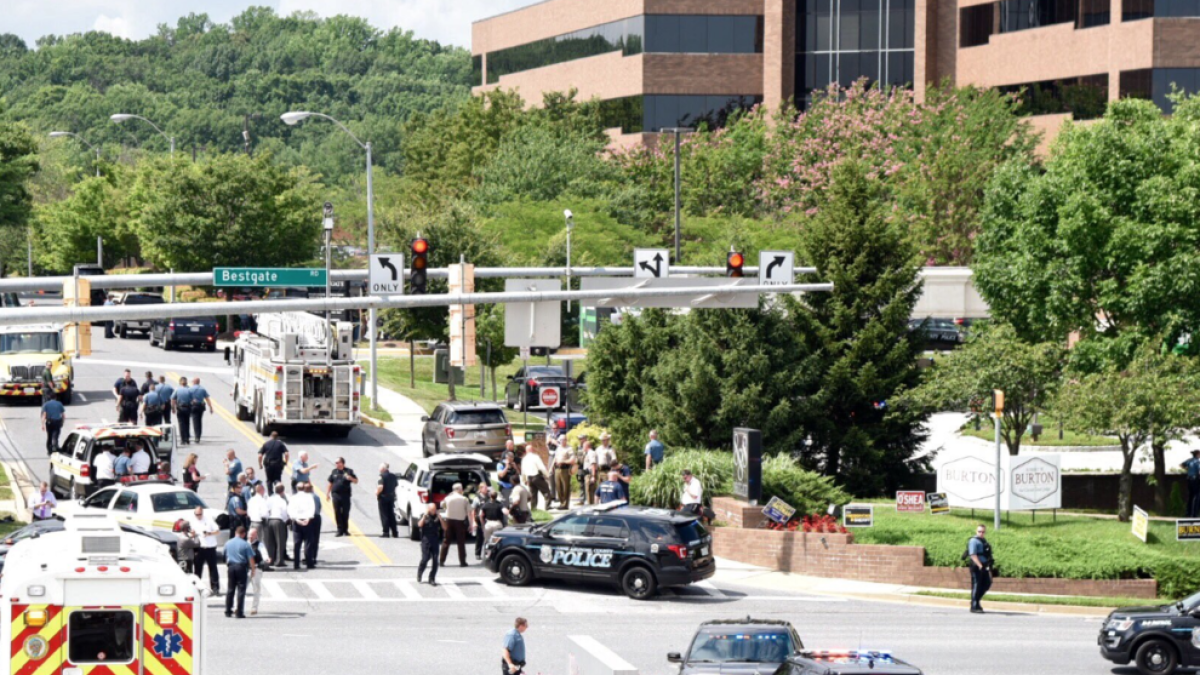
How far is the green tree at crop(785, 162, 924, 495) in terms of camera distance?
41.2m

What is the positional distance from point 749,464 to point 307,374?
14.3m

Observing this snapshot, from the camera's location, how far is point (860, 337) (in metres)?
41.4

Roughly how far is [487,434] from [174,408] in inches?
317

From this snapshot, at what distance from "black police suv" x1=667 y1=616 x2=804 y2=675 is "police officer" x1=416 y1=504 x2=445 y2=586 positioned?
9.26 m

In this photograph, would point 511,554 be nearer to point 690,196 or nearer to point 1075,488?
point 1075,488

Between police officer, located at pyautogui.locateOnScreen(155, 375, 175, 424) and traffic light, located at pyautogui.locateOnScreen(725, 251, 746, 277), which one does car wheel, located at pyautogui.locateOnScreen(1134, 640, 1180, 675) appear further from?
police officer, located at pyautogui.locateOnScreen(155, 375, 175, 424)

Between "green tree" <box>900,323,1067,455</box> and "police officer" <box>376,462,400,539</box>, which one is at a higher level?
"green tree" <box>900,323,1067,455</box>

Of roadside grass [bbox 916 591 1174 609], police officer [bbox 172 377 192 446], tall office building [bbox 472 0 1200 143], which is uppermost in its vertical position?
tall office building [bbox 472 0 1200 143]

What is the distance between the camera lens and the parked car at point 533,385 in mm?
52188

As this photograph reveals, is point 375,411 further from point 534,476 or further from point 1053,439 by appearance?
point 1053,439

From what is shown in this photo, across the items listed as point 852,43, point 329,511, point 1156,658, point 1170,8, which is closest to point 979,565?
point 1156,658

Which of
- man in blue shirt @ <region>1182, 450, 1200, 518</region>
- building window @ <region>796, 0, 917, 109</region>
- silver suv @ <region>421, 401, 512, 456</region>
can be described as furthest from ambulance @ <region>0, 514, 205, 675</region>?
building window @ <region>796, 0, 917, 109</region>

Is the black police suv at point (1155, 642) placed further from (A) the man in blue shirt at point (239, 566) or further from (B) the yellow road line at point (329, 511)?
(B) the yellow road line at point (329, 511)

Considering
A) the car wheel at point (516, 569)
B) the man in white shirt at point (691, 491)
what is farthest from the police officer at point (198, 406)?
the car wheel at point (516, 569)
